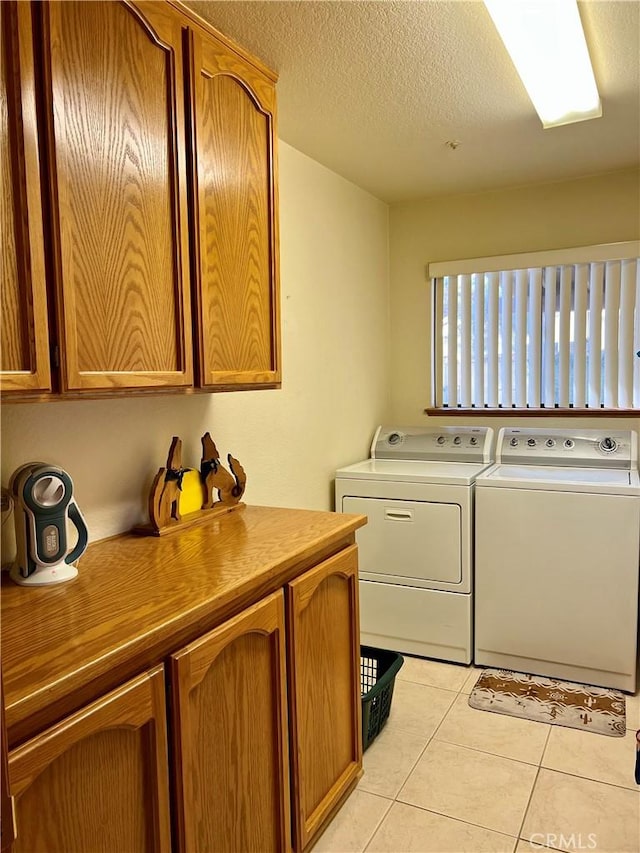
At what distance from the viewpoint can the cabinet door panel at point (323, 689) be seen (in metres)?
1.65

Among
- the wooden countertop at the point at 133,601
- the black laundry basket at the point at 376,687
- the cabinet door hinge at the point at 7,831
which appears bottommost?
the black laundry basket at the point at 376,687

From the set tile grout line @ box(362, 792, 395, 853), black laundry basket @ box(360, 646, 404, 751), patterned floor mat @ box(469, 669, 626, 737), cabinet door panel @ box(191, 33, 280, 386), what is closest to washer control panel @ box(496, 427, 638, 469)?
patterned floor mat @ box(469, 669, 626, 737)

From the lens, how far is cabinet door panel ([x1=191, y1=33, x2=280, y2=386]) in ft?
5.58

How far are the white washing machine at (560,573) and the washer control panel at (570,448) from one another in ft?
0.26

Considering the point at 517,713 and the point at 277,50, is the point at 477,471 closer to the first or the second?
the point at 517,713

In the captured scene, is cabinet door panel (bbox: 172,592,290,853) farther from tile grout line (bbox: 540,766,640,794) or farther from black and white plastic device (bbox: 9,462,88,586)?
tile grout line (bbox: 540,766,640,794)

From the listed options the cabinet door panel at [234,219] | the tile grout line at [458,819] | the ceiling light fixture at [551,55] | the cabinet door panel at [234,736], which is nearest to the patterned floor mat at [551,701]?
the tile grout line at [458,819]

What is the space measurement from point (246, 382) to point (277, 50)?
101 cm

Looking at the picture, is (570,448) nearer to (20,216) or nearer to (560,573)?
(560,573)

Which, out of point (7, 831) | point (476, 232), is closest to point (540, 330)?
point (476, 232)

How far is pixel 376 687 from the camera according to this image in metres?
2.28

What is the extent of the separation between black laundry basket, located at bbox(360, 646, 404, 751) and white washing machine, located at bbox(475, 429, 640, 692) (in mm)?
559

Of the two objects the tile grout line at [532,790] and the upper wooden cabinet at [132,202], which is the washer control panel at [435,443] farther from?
the upper wooden cabinet at [132,202]

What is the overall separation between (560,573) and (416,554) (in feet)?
2.07
